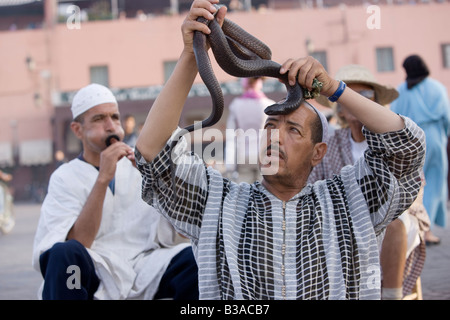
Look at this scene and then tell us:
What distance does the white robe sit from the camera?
9.79ft

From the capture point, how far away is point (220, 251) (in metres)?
2.18

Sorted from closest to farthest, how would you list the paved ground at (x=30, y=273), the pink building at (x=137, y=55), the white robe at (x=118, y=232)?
the white robe at (x=118, y=232) → the paved ground at (x=30, y=273) → the pink building at (x=137, y=55)

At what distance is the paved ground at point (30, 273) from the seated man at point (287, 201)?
7.36 ft

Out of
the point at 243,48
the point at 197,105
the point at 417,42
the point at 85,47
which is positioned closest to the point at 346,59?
the point at 417,42

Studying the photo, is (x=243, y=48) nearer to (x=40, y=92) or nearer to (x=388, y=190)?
(x=388, y=190)

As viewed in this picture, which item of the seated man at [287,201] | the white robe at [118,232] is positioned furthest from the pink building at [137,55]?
the seated man at [287,201]

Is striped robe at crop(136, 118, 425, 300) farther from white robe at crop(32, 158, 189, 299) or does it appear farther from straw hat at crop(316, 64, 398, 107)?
straw hat at crop(316, 64, 398, 107)

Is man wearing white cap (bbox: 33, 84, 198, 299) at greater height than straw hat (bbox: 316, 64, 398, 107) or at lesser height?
lesser

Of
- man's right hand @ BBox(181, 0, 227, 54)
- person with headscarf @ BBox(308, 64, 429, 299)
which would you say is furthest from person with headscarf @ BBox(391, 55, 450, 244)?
man's right hand @ BBox(181, 0, 227, 54)

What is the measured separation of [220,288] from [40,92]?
26.5 meters

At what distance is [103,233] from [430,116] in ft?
14.4

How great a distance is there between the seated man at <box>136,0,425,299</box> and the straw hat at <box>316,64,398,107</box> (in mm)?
1589

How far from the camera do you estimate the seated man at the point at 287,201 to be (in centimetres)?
210

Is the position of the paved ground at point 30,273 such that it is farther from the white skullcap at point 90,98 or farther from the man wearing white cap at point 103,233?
the white skullcap at point 90,98
